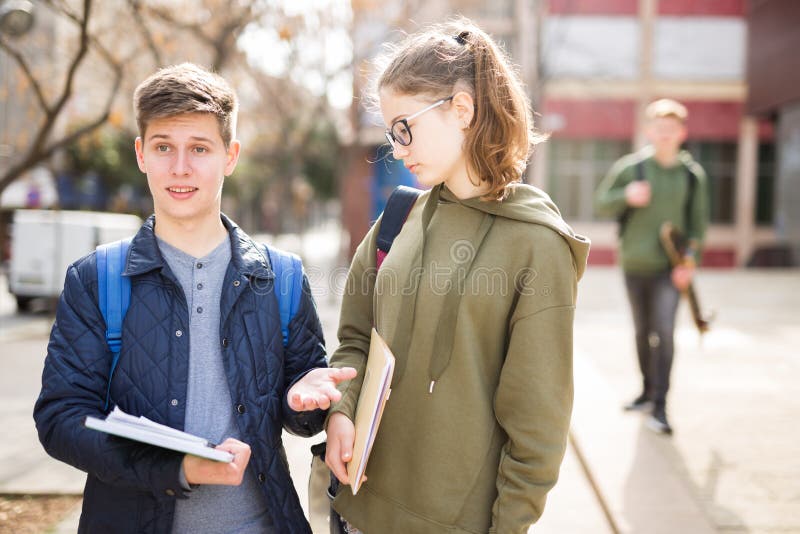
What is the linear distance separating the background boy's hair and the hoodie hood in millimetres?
681

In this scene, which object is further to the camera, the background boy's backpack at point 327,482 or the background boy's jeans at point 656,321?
the background boy's jeans at point 656,321

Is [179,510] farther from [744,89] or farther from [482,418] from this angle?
[744,89]

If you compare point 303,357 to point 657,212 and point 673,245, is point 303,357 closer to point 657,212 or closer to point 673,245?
point 673,245

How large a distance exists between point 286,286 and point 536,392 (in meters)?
0.74

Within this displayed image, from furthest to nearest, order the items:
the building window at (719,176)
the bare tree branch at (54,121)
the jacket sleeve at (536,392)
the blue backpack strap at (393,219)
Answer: the building window at (719,176), the bare tree branch at (54,121), the blue backpack strap at (393,219), the jacket sleeve at (536,392)

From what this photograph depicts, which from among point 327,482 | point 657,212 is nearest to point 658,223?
point 657,212

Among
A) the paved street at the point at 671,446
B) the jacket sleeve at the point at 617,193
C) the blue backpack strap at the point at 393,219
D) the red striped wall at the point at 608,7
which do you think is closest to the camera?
the blue backpack strap at the point at 393,219

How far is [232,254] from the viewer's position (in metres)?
2.05

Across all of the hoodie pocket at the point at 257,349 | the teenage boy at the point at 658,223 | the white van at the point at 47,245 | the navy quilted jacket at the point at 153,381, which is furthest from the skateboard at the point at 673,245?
the white van at the point at 47,245

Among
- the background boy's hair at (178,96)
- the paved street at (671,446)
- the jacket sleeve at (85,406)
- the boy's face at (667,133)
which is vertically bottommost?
the paved street at (671,446)

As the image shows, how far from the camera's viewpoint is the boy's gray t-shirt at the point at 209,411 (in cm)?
193

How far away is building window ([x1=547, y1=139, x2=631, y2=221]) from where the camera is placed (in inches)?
1014

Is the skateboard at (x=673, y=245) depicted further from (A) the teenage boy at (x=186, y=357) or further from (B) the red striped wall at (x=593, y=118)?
(B) the red striped wall at (x=593, y=118)

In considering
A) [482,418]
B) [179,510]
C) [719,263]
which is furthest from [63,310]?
[719,263]
